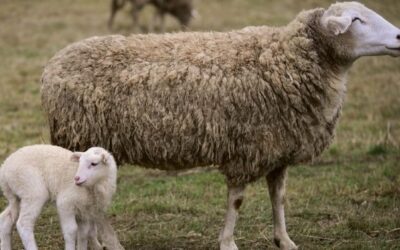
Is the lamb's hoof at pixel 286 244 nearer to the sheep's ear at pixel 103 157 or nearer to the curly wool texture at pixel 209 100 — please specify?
the curly wool texture at pixel 209 100

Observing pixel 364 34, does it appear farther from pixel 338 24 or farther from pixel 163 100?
pixel 163 100

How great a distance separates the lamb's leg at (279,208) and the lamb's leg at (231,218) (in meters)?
0.38

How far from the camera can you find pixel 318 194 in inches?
306

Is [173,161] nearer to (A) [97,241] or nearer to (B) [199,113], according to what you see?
(B) [199,113]

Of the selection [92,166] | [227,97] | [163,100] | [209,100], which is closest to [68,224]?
[92,166]

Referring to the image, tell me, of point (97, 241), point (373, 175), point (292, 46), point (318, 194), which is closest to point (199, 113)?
point (292, 46)

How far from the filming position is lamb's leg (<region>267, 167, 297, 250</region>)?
624cm

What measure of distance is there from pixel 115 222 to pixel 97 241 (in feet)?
3.13

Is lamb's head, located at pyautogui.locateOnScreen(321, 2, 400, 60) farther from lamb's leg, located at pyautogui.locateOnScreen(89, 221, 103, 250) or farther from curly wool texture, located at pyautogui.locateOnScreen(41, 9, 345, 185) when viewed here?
lamb's leg, located at pyautogui.locateOnScreen(89, 221, 103, 250)

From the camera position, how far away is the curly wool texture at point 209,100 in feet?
19.5

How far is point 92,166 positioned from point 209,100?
3.50 ft

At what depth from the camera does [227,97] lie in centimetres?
595

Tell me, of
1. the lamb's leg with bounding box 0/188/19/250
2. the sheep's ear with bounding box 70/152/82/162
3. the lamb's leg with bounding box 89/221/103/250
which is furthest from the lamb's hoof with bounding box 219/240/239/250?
the lamb's leg with bounding box 0/188/19/250

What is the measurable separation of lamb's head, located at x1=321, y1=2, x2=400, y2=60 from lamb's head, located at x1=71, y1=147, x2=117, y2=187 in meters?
1.89
